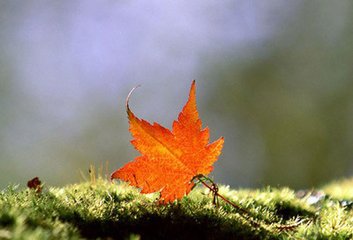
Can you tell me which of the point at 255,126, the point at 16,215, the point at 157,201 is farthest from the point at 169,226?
the point at 255,126

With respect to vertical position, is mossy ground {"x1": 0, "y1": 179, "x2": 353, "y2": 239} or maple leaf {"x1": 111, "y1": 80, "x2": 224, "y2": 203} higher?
maple leaf {"x1": 111, "y1": 80, "x2": 224, "y2": 203}

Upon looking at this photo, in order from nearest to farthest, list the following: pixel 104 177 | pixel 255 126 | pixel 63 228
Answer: pixel 63 228 < pixel 104 177 < pixel 255 126

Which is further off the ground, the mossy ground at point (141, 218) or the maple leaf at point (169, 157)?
the maple leaf at point (169, 157)

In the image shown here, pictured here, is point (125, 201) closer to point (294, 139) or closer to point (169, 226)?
point (169, 226)

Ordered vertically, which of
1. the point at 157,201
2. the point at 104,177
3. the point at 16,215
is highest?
the point at 104,177

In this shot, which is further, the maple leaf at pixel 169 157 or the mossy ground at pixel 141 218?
the maple leaf at pixel 169 157

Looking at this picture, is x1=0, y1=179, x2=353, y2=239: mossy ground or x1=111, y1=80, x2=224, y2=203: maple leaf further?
x1=111, y1=80, x2=224, y2=203: maple leaf

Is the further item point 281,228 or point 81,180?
point 81,180

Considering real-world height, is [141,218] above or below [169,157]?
below
